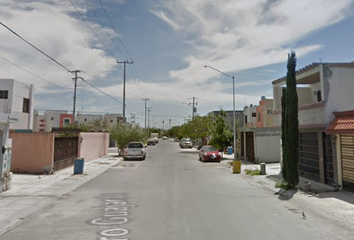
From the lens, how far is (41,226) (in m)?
6.80

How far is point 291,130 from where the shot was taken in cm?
1198

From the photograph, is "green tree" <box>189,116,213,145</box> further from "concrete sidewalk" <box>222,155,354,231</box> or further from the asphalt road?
the asphalt road

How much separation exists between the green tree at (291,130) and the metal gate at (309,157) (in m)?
2.74

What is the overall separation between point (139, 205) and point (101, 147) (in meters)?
22.7

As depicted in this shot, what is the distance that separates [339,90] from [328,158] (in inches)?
133

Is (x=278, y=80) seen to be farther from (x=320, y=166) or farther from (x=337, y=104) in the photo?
(x=320, y=166)

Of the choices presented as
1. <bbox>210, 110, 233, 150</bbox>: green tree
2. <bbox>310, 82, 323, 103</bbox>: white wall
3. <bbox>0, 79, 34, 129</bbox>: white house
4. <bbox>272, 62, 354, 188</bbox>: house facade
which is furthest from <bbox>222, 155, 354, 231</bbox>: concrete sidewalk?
<bbox>0, 79, 34, 129</bbox>: white house

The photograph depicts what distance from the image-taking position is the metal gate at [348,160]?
10852mm

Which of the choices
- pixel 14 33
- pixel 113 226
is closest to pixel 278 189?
pixel 113 226

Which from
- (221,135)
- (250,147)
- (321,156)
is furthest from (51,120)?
(321,156)

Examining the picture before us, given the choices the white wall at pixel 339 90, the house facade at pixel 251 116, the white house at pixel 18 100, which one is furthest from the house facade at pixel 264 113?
the white house at pixel 18 100

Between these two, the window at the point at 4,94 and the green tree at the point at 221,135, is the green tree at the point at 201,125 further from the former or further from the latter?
the window at the point at 4,94

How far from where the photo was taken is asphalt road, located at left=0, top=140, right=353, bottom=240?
6148mm

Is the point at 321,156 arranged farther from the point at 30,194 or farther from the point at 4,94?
the point at 4,94
